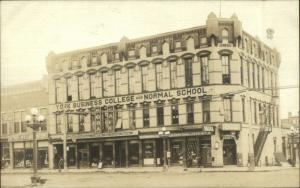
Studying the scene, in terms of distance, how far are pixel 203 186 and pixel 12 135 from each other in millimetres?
9490

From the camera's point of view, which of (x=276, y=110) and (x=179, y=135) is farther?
(x=276, y=110)

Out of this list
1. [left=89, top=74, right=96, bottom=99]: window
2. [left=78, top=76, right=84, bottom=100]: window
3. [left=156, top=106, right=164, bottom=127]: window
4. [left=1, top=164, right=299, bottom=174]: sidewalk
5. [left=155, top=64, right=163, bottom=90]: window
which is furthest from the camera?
[left=156, top=106, right=164, bottom=127]: window

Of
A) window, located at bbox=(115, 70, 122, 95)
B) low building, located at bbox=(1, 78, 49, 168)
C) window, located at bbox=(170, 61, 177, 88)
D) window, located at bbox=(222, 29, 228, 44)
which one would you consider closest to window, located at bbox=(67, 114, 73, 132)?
low building, located at bbox=(1, 78, 49, 168)

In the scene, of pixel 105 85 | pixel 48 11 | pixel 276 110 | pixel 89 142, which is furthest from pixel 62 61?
pixel 276 110

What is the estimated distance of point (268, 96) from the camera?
61.6 feet

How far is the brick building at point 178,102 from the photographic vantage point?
1705 centimetres

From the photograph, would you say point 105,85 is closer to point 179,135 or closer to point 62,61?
point 62,61

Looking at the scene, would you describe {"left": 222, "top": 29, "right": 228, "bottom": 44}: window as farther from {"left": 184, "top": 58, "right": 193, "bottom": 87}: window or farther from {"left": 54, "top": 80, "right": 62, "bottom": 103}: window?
{"left": 54, "top": 80, "right": 62, "bottom": 103}: window

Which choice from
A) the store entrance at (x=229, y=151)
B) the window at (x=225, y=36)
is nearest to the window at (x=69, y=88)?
the window at (x=225, y=36)

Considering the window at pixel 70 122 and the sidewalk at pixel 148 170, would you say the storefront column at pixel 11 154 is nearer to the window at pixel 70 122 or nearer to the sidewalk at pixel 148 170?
the sidewalk at pixel 148 170

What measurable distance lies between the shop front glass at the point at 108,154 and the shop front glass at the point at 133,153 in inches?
30.5

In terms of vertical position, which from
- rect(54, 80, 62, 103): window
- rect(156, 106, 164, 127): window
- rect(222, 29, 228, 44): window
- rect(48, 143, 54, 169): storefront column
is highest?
rect(222, 29, 228, 44): window

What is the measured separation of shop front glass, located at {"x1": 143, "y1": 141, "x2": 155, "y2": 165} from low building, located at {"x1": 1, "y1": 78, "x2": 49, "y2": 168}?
3.67 meters

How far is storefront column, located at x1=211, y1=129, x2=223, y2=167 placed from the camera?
59.3 ft
